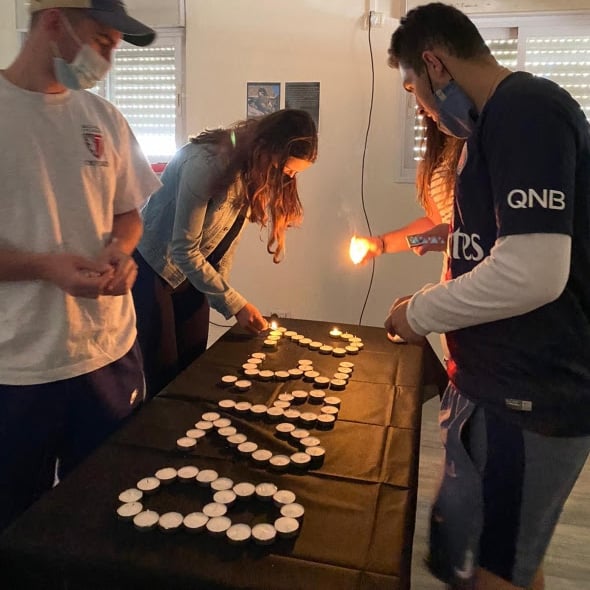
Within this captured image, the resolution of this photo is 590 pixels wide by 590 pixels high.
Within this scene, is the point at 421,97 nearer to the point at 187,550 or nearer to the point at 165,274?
the point at 187,550

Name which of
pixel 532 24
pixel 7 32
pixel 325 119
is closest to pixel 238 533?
pixel 325 119

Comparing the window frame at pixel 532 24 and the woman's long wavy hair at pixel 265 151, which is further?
the window frame at pixel 532 24

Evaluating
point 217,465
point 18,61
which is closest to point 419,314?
point 217,465

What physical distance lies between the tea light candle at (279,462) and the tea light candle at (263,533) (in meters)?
0.17

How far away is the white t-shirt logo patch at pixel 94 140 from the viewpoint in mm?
1200

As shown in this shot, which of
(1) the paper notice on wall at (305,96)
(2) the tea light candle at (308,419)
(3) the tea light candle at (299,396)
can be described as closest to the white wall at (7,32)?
(1) the paper notice on wall at (305,96)

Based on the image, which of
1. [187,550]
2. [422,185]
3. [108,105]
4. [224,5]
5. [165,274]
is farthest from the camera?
[224,5]

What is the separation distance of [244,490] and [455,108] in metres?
0.78

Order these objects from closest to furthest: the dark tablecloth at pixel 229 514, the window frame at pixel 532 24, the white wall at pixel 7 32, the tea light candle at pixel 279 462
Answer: the dark tablecloth at pixel 229 514, the tea light candle at pixel 279 462, the window frame at pixel 532 24, the white wall at pixel 7 32

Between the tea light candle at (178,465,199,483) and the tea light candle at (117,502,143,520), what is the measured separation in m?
0.09

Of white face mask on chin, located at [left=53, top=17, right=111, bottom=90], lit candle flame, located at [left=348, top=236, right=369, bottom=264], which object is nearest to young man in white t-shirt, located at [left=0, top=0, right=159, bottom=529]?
white face mask on chin, located at [left=53, top=17, right=111, bottom=90]

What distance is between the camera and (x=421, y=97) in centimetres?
114

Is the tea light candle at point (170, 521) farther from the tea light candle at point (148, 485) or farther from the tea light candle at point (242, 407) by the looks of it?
the tea light candle at point (242, 407)

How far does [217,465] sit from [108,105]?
814 millimetres
